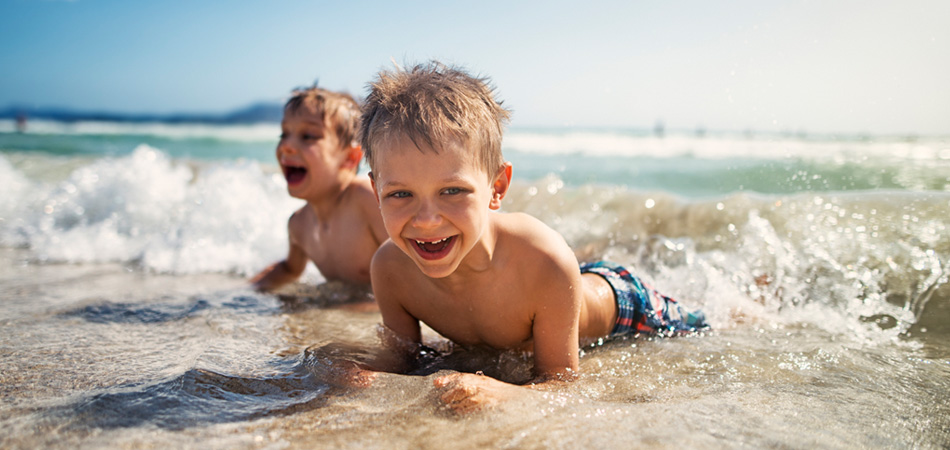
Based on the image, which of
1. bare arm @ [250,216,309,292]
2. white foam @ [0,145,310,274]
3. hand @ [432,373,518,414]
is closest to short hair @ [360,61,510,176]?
hand @ [432,373,518,414]

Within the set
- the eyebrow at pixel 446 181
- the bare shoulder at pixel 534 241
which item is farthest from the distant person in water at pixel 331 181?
the eyebrow at pixel 446 181

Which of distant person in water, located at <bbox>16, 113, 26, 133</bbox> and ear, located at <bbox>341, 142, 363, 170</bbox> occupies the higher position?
distant person in water, located at <bbox>16, 113, 26, 133</bbox>

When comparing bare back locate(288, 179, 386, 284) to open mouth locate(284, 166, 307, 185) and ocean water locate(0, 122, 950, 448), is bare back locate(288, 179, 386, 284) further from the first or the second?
open mouth locate(284, 166, 307, 185)

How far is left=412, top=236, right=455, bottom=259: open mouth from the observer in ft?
6.19

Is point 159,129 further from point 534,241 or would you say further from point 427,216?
point 427,216

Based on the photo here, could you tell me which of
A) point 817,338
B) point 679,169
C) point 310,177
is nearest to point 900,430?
point 817,338

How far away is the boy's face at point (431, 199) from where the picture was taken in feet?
5.84

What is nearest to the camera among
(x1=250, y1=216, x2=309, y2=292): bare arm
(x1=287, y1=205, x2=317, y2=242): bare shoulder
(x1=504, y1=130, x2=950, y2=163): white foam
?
(x1=287, y1=205, x2=317, y2=242): bare shoulder

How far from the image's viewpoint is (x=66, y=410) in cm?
170

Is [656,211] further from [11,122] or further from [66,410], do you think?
[11,122]

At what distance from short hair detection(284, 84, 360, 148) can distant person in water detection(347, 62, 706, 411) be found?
1.54 meters

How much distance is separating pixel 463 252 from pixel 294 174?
2.02m

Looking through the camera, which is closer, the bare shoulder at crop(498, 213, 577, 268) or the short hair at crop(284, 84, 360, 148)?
the bare shoulder at crop(498, 213, 577, 268)

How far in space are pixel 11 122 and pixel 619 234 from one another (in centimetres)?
3408
